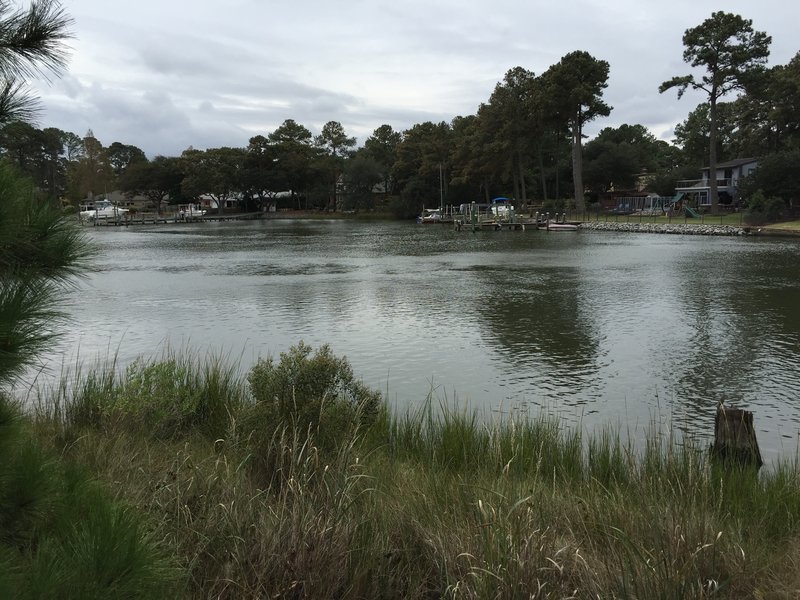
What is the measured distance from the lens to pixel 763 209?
161 feet

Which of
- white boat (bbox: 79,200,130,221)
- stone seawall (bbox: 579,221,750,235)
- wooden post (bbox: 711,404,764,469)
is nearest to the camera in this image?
wooden post (bbox: 711,404,764,469)

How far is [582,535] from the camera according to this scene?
4.13 meters

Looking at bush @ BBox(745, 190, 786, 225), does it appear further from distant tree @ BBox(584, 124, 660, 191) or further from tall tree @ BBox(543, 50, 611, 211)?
distant tree @ BBox(584, 124, 660, 191)

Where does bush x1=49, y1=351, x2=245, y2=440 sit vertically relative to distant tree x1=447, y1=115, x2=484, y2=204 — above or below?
below

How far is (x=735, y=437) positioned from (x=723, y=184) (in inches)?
2937

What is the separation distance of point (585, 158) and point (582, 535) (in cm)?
8540

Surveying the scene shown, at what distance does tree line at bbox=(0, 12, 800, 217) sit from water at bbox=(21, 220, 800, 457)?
17.9m

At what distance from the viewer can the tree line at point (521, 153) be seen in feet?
182

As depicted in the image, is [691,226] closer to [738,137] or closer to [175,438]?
[738,137]

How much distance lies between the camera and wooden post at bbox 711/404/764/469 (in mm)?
6695

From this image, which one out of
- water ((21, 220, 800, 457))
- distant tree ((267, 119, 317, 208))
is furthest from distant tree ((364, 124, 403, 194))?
water ((21, 220, 800, 457))

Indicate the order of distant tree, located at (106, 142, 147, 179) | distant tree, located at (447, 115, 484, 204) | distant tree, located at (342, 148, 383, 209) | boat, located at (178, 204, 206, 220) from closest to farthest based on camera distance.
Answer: distant tree, located at (447, 115, 484, 204), distant tree, located at (342, 148, 383, 209), boat, located at (178, 204, 206, 220), distant tree, located at (106, 142, 147, 179)

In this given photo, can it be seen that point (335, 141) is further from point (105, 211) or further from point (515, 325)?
point (515, 325)

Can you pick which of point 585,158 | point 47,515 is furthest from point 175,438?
point 585,158
